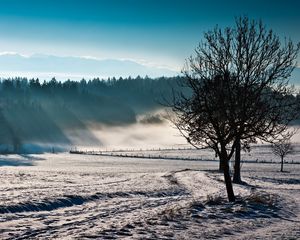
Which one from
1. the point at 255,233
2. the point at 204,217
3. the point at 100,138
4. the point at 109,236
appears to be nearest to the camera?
the point at 109,236

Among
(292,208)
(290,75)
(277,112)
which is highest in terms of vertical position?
(290,75)

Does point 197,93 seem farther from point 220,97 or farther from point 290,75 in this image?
point 290,75

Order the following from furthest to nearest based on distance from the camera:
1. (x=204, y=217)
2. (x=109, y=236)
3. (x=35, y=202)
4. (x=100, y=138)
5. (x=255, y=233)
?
(x=100, y=138) < (x=35, y=202) < (x=204, y=217) < (x=255, y=233) < (x=109, y=236)

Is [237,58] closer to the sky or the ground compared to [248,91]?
closer to the sky

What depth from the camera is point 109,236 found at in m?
12.9

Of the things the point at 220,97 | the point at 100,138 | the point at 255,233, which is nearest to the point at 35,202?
the point at 220,97

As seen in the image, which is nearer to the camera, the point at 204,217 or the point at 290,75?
the point at 204,217

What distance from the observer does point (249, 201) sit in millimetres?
21016

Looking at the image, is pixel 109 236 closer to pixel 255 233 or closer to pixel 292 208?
pixel 255 233

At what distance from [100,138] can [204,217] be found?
18268cm

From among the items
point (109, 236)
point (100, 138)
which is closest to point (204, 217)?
point (109, 236)

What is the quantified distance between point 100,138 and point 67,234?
608 feet

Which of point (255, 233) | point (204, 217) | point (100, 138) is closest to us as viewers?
point (255, 233)

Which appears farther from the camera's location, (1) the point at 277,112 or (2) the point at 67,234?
(1) the point at 277,112
